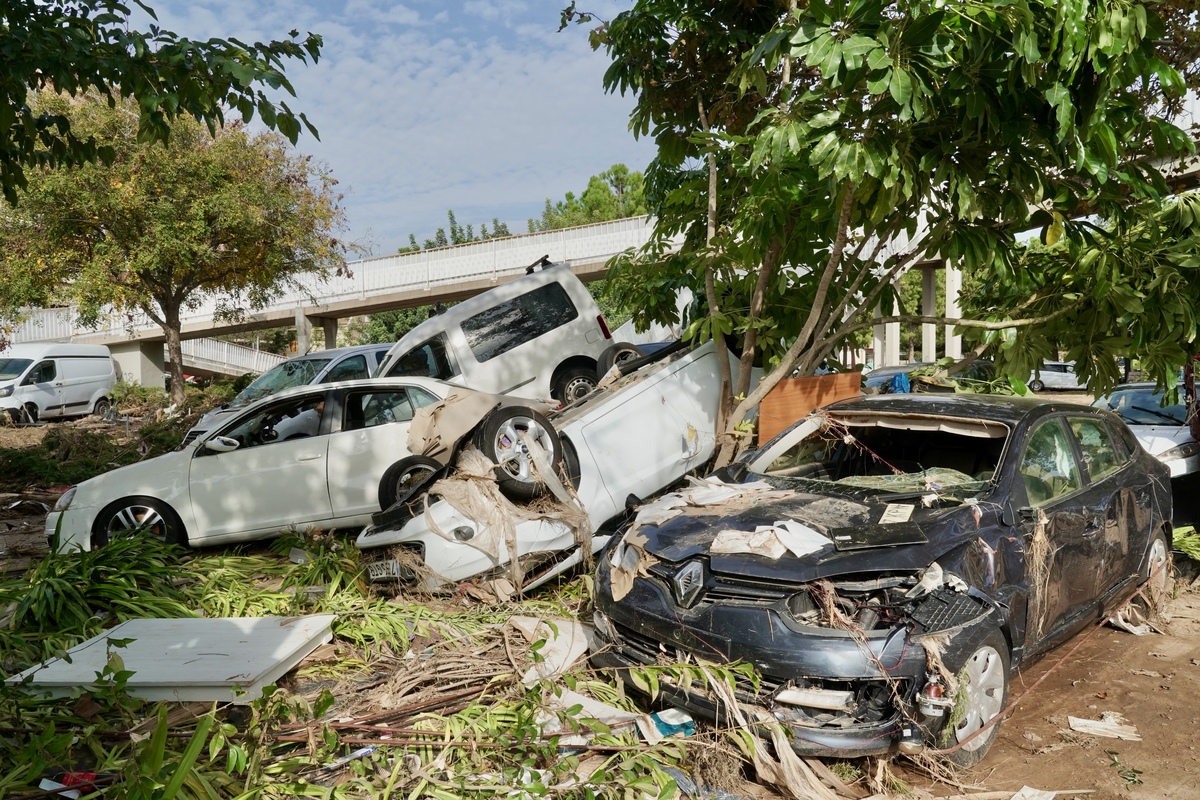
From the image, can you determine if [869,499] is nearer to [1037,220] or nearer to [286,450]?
[1037,220]

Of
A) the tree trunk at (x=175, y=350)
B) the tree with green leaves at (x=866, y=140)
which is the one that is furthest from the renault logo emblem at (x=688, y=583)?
the tree trunk at (x=175, y=350)

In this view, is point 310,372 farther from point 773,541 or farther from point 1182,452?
point 1182,452

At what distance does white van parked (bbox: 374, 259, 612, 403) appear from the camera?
907 cm

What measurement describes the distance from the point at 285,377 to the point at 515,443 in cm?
812

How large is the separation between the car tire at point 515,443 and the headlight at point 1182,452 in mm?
5309

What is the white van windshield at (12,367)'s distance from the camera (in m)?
19.6

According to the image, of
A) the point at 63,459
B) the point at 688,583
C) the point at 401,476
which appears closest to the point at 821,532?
the point at 688,583

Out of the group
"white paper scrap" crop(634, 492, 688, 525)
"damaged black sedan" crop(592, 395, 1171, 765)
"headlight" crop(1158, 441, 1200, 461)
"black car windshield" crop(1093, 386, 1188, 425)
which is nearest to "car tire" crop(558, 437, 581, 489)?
"white paper scrap" crop(634, 492, 688, 525)

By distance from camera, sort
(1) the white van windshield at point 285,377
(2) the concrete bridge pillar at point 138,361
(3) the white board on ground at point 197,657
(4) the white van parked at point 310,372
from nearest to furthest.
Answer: (3) the white board on ground at point 197,657 → (4) the white van parked at point 310,372 → (1) the white van windshield at point 285,377 → (2) the concrete bridge pillar at point 138,361

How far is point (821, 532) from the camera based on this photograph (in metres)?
4.02

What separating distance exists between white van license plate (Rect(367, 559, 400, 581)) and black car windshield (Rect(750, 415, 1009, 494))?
2441 millimetres

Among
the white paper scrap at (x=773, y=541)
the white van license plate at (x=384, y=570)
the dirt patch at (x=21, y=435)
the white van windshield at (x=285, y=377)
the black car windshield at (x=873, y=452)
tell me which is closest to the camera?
the white paper scrap at (x=773, y=541)

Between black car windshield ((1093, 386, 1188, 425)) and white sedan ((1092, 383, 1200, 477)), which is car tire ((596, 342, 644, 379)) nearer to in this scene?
white sedan ((1092, 383, 1200, 477))

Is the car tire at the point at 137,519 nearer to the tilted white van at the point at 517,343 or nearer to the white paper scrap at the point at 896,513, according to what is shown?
the tilted white van at the point at 517,343
